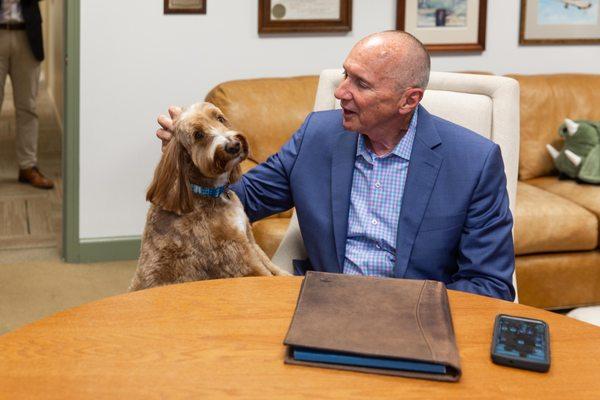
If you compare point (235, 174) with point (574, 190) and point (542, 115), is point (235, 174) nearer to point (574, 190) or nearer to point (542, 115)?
point (574, 190)

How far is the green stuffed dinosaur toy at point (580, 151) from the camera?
3.85m

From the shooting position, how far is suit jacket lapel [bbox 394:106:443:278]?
2.06 metres

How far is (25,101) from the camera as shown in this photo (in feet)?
17.2

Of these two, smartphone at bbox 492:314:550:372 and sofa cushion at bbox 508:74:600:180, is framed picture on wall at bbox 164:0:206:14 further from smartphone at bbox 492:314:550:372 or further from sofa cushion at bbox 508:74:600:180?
smartphone at bbox 492:314:550:372

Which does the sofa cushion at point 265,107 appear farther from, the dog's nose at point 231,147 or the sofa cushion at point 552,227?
the dog's nose at point 231,147

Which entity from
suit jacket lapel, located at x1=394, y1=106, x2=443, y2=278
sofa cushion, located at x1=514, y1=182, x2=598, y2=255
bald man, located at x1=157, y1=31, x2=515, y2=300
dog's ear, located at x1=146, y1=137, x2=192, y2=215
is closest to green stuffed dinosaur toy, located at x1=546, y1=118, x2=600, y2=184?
sofa cushion, located at x1=514, y1=182, x2=598, y2=255

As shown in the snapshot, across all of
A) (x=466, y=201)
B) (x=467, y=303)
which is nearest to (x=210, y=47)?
(x=466, y=201)

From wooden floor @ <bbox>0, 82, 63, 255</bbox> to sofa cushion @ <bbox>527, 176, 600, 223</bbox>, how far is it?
2.31m

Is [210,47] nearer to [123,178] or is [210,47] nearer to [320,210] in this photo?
[123,178]

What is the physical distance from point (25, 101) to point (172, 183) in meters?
3.68

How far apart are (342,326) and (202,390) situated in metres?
0.25

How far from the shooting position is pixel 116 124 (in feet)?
13.1

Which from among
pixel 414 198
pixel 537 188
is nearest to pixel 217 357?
pixel 414 198

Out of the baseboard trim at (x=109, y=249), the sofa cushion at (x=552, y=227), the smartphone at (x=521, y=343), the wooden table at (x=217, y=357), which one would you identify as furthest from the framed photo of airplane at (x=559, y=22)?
the smartphone at (x=521, y=343)
